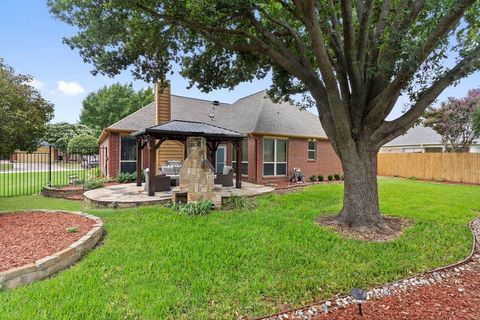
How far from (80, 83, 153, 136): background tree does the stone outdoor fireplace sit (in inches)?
1466

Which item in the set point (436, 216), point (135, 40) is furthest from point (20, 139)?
point (436, 216)

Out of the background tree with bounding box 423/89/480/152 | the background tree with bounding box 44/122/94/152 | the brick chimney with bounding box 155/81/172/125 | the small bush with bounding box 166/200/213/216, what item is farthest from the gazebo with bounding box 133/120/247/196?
the background tree with bounding box 44/122/94/152

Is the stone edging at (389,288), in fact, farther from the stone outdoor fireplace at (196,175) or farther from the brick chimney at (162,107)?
the brick chimney at (162,107)

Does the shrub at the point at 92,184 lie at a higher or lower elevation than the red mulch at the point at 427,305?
higher

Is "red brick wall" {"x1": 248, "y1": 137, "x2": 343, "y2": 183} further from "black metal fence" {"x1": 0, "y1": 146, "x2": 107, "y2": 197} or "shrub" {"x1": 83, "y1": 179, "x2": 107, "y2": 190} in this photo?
"black metal fence" {"x1": 0, "y1": 146, "x2": 107, "y2": 197}

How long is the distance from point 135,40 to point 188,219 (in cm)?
580

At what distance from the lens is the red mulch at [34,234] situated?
3.99 metres

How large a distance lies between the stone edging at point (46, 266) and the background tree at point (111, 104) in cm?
4050

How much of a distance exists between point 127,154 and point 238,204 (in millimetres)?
8315

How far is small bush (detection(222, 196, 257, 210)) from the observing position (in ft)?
26.9

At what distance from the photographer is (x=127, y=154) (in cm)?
1387

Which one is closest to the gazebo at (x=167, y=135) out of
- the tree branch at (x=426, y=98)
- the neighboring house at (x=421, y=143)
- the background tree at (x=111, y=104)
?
the tree branch at (x=426, y=98)

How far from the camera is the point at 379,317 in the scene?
116 inches

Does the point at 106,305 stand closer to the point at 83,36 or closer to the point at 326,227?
the point at 326,227
